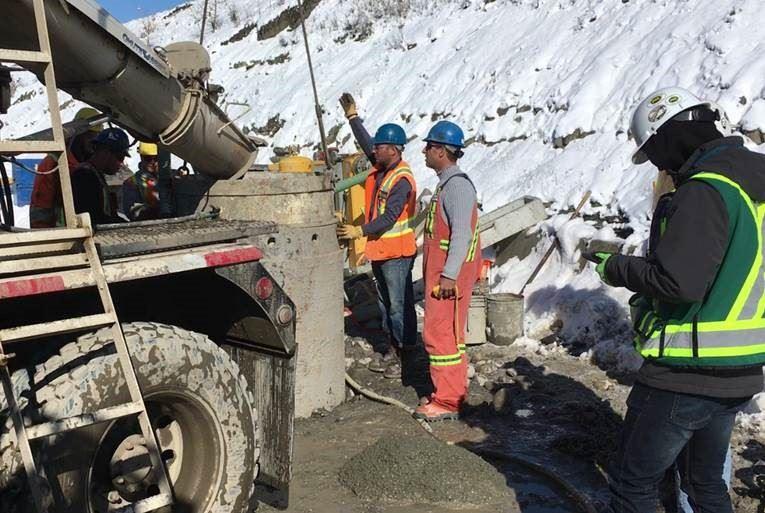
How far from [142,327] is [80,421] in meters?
0.53

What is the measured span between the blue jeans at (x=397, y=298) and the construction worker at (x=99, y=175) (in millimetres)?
2163

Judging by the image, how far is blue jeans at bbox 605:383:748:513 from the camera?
2.65 m

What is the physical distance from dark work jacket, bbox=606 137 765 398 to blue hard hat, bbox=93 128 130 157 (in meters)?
3.40

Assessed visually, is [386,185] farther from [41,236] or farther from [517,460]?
[41,236]

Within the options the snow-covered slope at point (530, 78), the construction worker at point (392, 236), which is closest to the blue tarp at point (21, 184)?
the snow-covered slope at point (530, 78)

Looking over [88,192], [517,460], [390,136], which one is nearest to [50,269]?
[88,192]

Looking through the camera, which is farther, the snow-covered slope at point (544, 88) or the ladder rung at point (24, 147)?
the snow-covered slope at point (544, 88)

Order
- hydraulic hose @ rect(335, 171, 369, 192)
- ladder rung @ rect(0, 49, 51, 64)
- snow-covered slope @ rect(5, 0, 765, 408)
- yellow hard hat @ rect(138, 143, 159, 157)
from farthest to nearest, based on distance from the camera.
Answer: snow-covered slope @ rect(5, 0, 765, 408) → yellow hard hat @ rect(138, 143, 159, 157) → hydraulic hose @ rect(335, 171, 369, 192) → ladder rung @ rect(0, 49, 51, 64)

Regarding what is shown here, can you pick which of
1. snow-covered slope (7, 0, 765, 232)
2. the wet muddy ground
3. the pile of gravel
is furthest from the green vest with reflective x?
snow-covered slope (7, 0, 765, 232)

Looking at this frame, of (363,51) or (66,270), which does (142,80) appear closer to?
(66,270)

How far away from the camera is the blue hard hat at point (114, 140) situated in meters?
4.68

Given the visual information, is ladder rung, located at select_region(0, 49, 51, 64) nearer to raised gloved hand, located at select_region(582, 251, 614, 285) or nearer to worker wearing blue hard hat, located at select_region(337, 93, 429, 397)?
raised gloved hand, located at select_region(582, 251, 614, 285)

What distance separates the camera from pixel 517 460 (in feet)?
14.0

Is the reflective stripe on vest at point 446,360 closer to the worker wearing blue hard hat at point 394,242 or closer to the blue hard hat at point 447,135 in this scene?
the worker wearing blue hard hat at point 394,242
